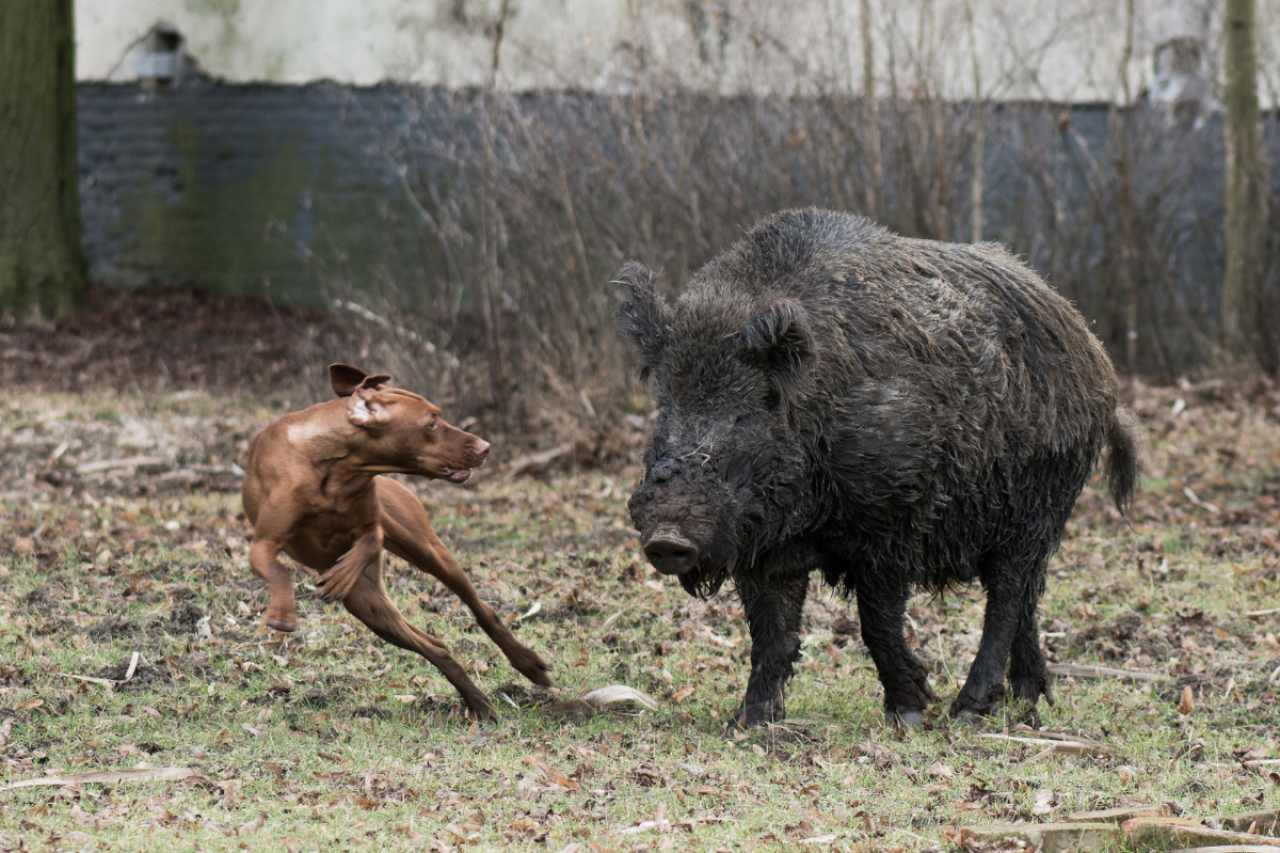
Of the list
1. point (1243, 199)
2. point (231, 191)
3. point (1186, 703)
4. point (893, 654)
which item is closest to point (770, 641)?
point (893, 654)

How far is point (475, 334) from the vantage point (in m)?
12.8

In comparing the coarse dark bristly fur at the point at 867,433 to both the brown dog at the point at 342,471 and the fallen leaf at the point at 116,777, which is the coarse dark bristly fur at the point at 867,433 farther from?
the fallen leaf at the point at 116,777

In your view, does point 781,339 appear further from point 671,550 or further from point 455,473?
point 455,473

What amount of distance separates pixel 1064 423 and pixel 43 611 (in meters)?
5.11

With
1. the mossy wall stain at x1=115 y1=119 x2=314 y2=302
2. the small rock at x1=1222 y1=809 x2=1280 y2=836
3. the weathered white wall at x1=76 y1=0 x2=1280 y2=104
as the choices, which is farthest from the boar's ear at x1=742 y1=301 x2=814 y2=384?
the mossy wall stain at x1=115 y1=119 x2=314 y2=302

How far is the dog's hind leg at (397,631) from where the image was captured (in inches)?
215

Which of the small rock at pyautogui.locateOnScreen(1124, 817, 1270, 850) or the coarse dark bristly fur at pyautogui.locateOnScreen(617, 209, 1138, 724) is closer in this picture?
the small rock at pyautogui.locateOnScreen(1124, 817, 1270, 850)

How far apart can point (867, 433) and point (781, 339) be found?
561 millimetres

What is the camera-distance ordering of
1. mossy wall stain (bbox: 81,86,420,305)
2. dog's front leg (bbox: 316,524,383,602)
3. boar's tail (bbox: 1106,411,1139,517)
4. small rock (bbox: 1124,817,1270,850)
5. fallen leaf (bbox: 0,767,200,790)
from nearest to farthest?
small rock (bbox: 1124,817,1270,850) → fallen leaf (bbox: 0,767,200,790) → dog's front leg (bbox: 316,524,383,602) → boar's tail (bbox: 1106,411,1139,517) → mossy wall stain (bbox: 81,86,420,305)

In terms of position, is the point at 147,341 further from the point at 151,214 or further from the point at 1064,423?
the point at 1064,423

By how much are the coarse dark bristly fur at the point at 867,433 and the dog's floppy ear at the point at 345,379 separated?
1.09 meters

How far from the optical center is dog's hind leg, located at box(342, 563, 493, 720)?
545 cm

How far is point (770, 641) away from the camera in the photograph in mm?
5711

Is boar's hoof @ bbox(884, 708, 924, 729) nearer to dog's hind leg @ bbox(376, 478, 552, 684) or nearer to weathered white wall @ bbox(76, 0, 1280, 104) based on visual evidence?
dog's hind leg @ bbox(376, 478, 552, 684)
